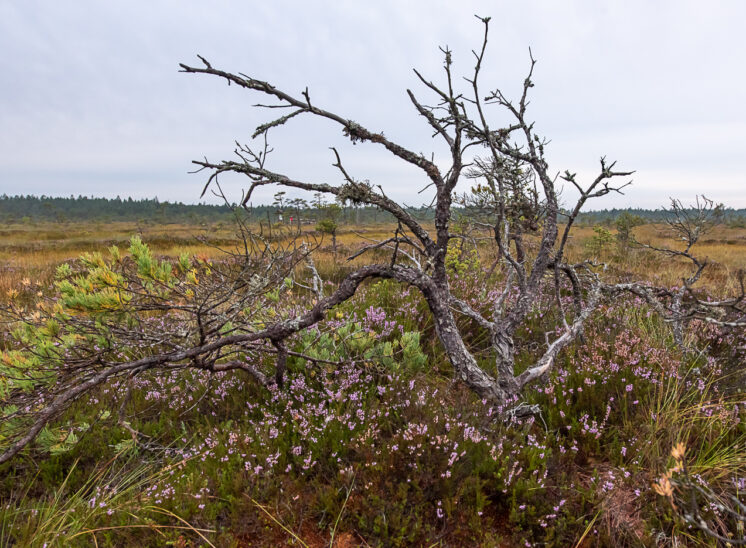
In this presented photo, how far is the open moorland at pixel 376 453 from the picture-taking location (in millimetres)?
2047

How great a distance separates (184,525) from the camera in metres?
2.07

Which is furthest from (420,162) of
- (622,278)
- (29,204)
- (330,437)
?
(29,204)

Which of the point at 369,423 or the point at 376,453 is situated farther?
the point at 369,423

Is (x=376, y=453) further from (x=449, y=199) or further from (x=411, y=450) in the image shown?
(x=449, y=199)

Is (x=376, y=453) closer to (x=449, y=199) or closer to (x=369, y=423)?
(x=369, y=423)

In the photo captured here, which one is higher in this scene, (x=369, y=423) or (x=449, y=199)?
(x=449, y=199)

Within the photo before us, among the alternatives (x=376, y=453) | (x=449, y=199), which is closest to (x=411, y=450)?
(x=376, y=453)

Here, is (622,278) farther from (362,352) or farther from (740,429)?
(362,352)

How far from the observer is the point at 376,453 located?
237 cm

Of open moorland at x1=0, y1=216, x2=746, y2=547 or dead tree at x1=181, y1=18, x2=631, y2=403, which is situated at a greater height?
dead tree at x1=181, y1=18, x2=631, y2=403

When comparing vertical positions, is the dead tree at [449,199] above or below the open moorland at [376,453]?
above

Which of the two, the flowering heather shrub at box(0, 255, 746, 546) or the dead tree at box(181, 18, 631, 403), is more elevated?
the dead tree at box(181, 18, 631, 403)

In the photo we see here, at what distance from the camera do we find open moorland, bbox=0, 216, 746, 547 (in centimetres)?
205

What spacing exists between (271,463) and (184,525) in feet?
1.84
